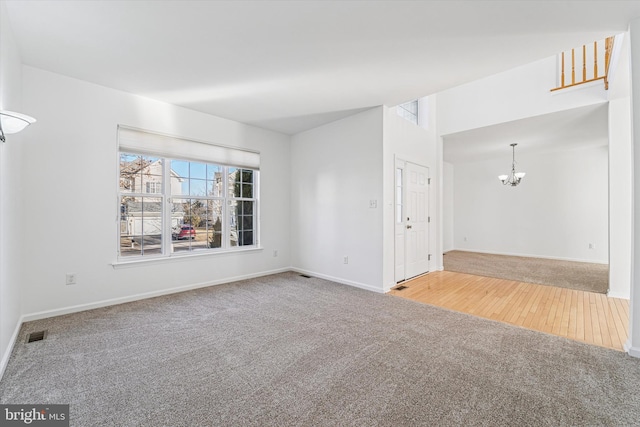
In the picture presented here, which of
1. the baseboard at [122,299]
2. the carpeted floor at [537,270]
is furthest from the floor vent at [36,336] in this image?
the carpeted floor at [537,270]

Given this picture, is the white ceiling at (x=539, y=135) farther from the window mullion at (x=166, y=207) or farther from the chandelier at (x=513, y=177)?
the window mullion at (x=166, y=207)

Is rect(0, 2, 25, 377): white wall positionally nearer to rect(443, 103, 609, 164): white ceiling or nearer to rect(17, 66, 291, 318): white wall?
rect(17, 66, 291, 318): white wall

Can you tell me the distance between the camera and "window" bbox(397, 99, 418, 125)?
5.05 metres

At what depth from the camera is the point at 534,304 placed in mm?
3535

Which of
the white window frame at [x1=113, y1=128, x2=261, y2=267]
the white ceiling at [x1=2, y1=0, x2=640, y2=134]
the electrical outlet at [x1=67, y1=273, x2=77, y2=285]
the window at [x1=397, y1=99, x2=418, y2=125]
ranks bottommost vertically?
the electrical outlet at [x1=67, y1=273, x2=77, y2=285]

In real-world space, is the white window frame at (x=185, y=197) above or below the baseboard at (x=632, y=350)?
above

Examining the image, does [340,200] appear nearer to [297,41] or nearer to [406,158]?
[406,158]

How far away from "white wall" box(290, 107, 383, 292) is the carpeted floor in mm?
2482

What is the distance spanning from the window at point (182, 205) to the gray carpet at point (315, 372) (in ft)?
3.59

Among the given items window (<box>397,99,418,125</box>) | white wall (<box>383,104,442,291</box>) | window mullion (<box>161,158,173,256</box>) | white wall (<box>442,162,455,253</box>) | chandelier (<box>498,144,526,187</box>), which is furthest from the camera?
white wall (<box>442,162,455,253</box>)

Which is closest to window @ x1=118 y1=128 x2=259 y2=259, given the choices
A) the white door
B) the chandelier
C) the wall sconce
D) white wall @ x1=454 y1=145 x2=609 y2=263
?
the wall sconce

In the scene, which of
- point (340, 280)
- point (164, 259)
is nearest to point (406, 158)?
point (340, 280)

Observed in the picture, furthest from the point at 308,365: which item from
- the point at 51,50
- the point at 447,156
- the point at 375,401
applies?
the point at 447,156

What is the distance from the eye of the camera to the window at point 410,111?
5.05m
